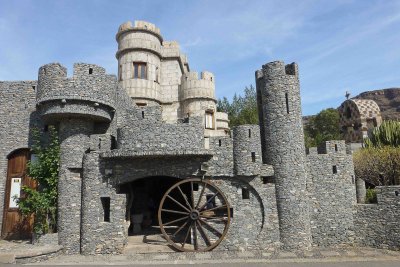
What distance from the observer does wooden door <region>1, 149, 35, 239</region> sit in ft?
50.9

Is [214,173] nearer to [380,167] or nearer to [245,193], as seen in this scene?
[245,193]

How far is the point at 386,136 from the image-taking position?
23.0m

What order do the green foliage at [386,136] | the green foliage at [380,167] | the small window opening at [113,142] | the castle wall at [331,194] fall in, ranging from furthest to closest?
the green foliage at [386,136], the green foliage at [380,167], the small window opening at [113,142], the castle wall at [331,194]

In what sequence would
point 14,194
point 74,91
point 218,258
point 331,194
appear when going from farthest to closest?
1. point 14,194
2. point 331,194
3. point 74,91
4. point 218,258

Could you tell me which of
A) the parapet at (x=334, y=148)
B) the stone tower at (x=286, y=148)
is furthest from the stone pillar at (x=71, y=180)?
the parapet at (x=334, y=148)

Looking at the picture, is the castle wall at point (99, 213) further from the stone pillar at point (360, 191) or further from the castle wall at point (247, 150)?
the stone pillar at point (360, 191)

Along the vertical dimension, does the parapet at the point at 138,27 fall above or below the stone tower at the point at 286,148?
above

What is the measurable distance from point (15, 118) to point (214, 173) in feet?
38.9

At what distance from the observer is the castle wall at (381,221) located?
44.9 feet

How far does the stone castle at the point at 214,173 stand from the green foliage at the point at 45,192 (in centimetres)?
64

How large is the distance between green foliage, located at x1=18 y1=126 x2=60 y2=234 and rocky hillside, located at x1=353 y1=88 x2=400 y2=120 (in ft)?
210

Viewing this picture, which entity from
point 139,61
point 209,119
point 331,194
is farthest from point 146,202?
point 331,194

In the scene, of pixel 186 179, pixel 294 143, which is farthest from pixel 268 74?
pixel 186 179

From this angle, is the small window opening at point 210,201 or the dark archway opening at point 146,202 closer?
the small window opening at point 210,201
